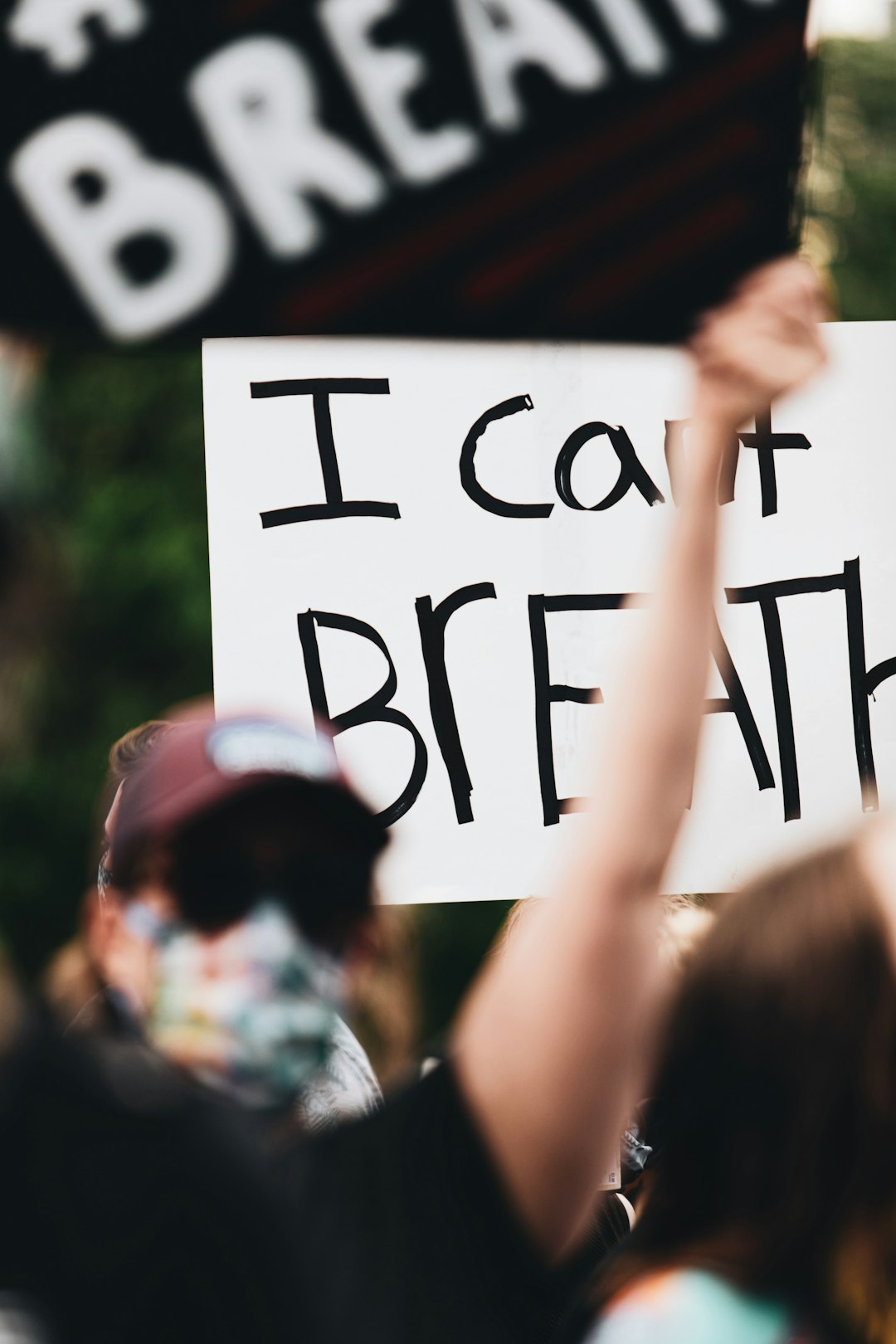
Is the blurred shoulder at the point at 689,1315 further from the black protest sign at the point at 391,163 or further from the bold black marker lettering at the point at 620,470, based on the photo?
the bold black marker lettering at the point at 620,470

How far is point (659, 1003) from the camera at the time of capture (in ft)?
4.64

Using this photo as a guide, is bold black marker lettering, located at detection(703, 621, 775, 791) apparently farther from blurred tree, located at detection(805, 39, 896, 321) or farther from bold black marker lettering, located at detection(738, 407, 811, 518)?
blurred tree, located at detection(805, 39, 896, 321)

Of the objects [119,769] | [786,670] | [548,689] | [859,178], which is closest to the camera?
[119,769]

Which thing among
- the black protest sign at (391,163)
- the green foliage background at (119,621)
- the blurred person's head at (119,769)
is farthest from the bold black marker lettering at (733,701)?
the green foliage background at (119,621)

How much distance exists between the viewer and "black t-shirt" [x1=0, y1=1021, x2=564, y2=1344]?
1.15m

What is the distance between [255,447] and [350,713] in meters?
0.44

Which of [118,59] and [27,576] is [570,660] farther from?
[27,576]

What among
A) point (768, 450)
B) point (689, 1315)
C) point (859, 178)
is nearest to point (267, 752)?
point (689, 1315)

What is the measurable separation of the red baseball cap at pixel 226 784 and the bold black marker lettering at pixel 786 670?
1444 mm

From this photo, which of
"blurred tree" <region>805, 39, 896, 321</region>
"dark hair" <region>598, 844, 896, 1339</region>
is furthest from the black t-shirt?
"blurred tree" <region>805, 39, 896, 321</region>

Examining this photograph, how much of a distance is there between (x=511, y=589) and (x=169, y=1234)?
1806mm

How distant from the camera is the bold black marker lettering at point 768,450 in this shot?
2.99 metres

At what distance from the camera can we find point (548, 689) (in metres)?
2.85

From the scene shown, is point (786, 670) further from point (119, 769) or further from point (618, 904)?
point (618, 904)
